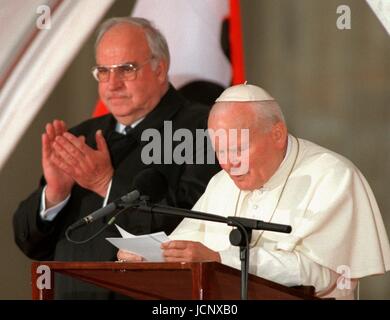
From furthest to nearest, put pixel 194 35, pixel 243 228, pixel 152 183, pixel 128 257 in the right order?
pixel 194 35 → pixel 152 183 → pixel 128 257 → pixel 243 228

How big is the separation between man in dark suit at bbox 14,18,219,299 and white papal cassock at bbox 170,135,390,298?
1.75 ft

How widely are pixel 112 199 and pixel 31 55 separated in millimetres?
1107

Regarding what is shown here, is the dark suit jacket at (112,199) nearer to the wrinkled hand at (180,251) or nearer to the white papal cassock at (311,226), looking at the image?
the white papal cassock at (311,226)

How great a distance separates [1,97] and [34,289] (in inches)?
79.5

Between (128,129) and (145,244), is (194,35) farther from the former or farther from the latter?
(145,244)

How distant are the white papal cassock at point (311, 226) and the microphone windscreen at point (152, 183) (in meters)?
0.32

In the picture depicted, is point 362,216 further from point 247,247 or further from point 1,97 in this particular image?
point 1,97

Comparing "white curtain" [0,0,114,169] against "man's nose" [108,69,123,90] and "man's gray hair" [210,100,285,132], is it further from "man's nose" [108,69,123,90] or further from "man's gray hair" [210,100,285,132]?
"man's gray hair" [210,100,285,132]

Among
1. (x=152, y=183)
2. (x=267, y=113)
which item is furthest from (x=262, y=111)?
(x=152, y=183)

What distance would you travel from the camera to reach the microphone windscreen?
4.57 meters

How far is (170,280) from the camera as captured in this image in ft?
11.3

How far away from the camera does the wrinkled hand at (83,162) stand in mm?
4816

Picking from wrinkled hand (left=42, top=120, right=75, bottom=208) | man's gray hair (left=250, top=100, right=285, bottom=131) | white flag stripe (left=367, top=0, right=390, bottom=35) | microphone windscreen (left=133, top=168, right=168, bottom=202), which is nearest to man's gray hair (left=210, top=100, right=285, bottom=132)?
man's gray hair (left=250, top=100, right=285, bottom=131)
